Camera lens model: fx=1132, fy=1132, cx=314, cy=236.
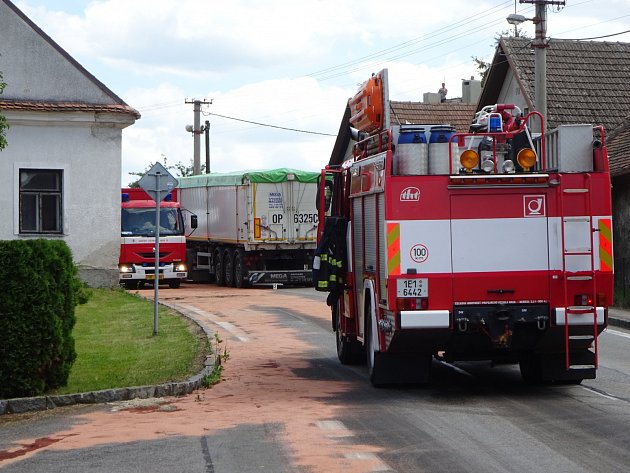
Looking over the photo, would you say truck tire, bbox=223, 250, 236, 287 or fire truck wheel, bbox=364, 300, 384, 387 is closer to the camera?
fire truck wheel, bbox=364, 300, 384, 387

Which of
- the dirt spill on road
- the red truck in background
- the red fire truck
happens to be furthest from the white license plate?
the red truck in background

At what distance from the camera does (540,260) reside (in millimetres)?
11602

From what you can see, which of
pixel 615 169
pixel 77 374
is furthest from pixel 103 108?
pixel 77 374

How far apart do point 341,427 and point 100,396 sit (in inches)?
123

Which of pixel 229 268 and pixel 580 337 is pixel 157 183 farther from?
pixel 229 268

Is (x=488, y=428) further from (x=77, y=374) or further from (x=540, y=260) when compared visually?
(x=77, y=374)

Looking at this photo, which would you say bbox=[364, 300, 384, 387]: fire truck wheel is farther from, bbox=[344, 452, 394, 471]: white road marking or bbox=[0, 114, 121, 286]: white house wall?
bbox=[0, 114, 121, 286]: white house wall

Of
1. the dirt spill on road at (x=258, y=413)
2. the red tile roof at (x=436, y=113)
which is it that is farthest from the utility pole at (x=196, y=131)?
the dirt spill on road at (x=258, y=413)

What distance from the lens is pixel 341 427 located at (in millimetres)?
9969

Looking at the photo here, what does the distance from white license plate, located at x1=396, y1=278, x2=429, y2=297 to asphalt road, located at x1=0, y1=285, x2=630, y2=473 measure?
3.62ft

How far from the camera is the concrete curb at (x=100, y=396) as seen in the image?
11406 mm

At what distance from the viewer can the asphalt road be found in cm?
853

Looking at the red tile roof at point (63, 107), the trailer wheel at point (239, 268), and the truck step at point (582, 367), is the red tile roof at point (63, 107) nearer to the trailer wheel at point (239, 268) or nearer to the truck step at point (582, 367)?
the trailer wheel at point (239, 268)

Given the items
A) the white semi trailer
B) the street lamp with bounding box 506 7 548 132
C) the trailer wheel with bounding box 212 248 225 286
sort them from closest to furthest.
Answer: the street lamp with bounding box 506 7 548 132
the white semi trailer
the trailer wheel with bounding box 212 248 225 286
